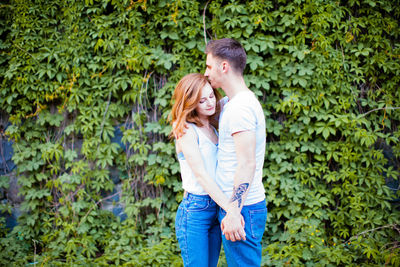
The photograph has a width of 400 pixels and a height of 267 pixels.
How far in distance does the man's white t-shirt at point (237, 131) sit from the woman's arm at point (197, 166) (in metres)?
0.08

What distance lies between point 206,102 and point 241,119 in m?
0.34

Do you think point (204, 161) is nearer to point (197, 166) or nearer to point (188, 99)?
point (197, 166)

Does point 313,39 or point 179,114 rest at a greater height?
point 313,39

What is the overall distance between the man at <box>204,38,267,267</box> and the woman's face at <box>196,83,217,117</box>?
0.17 ft

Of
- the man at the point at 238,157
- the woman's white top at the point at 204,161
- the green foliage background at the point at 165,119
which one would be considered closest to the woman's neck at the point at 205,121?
the woman's white top at the point at 204,161

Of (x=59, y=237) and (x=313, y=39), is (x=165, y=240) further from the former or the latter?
(x=313, y=39)

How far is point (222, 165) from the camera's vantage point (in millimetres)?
1678

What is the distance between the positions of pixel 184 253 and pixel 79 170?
85.1 inches

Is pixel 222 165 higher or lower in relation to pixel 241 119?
lower

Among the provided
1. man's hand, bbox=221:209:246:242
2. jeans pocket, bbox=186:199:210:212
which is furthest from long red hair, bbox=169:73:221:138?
man's hand, bbox=221:209:246:242

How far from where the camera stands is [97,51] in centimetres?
337

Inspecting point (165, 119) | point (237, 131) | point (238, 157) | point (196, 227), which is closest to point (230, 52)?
point (237, 131)

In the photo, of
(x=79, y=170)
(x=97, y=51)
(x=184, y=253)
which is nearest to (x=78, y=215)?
(x=79, y=170)

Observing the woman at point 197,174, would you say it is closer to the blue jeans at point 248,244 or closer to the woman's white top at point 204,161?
the woman's white top at point 204,161
